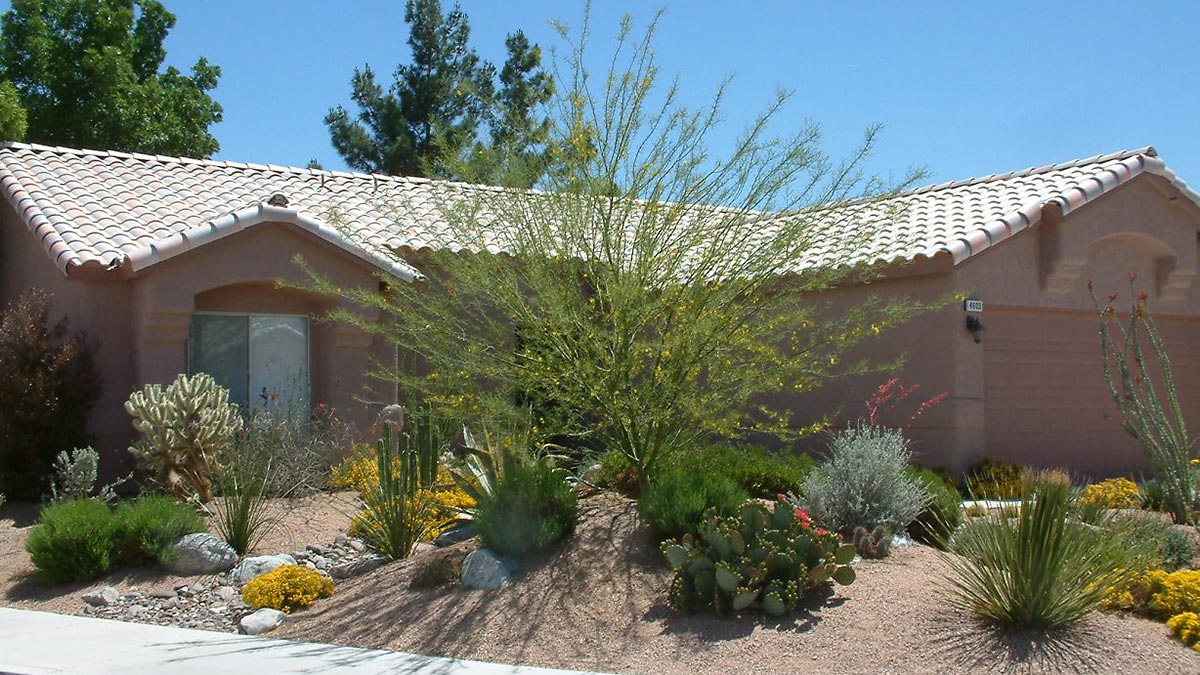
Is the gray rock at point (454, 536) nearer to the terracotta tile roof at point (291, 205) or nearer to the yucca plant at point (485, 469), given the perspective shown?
the yucca plant at point (485, 469)

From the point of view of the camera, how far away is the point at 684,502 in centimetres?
934

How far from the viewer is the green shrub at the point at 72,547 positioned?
1062 cm

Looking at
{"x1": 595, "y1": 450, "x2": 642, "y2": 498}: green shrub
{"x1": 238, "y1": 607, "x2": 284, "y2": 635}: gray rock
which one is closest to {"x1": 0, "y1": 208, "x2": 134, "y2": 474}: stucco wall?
{"x1": 238, "y1": 607, "x2": 284, "y2": 635}: gray rock

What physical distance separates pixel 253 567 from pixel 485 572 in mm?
2476

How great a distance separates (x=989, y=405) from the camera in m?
15.6

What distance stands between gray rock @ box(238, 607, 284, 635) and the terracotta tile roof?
12.4ft

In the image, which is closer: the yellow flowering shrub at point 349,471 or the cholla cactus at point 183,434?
the cholla cactus at point 183,434

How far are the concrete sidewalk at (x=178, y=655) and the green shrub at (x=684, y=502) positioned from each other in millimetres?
1962

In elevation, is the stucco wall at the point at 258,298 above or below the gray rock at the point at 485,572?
above

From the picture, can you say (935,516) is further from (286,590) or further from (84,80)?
(84,80)

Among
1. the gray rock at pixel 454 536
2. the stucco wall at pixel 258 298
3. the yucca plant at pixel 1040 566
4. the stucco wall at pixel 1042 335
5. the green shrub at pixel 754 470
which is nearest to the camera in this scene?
the yucca plant at pixel 1040 566

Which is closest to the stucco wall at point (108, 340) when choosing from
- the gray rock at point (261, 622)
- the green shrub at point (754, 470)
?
the gray rock at point (261, 622)

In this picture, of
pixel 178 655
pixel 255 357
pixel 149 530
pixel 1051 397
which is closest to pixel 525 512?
pixel 178 655

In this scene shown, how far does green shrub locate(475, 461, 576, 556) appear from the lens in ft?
31.8
